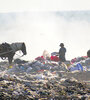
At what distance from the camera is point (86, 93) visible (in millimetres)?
12281

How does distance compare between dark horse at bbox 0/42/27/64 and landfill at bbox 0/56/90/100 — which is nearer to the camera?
landfill at bbox 0/56/90/100

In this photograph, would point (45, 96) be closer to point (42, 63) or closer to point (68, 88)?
point (68, 88)

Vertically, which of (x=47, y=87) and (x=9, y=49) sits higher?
(x=9, y=49)

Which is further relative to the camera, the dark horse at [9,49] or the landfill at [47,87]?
the dark horse at [9,49]

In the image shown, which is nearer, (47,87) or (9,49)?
(47,87)

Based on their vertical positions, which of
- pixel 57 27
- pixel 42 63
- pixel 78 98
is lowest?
pixel 78 98

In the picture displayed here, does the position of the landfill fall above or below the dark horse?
below

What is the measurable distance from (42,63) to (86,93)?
735cm

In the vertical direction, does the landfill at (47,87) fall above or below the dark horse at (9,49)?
below

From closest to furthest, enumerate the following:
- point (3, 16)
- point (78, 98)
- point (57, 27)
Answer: point (78, 98) < point (57, 27) < point (3, 16)

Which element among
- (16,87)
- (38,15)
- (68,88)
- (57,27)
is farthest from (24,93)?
(38,15)

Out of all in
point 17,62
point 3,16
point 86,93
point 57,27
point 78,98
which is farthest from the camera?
point 3,16

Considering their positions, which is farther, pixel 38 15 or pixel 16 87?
pixel 38 15

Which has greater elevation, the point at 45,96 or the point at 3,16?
the point at 3,16
